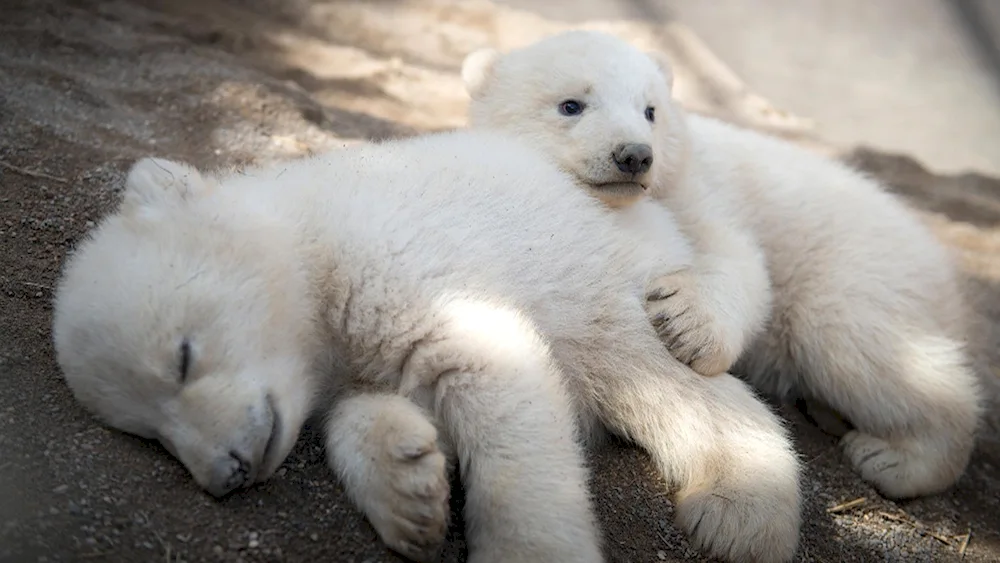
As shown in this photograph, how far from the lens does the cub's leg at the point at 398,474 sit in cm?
234

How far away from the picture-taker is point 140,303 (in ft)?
7.75

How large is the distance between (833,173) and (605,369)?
1927mm

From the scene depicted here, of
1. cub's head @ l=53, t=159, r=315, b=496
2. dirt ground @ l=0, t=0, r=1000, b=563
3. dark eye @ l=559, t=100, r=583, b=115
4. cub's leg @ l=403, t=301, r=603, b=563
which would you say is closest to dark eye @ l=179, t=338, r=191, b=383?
cub's head @ l=53, t=159, r=315, b=496

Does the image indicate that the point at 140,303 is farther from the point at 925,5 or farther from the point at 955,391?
the point at 925,5

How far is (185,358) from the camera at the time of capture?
2.40m

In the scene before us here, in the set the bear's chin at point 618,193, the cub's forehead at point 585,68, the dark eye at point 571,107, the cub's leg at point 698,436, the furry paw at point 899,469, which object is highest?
the cub's forehead at point 585,68

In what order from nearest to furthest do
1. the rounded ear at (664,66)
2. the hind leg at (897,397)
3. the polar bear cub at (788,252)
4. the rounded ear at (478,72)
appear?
the polar bear cub at (788,252)
the hind leg at (897,397)
the rounded ear at (478,72)
the rounded ear at (664,66)

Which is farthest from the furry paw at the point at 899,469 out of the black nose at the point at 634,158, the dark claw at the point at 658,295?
the black nose at the point at 634,158

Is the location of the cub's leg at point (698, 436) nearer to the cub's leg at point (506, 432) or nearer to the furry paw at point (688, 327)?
the furry paw at point (688, 327)

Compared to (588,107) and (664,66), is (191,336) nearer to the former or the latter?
(588,107)

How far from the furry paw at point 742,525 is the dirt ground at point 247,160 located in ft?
0.31

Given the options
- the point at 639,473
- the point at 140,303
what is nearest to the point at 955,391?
the point at 639,473

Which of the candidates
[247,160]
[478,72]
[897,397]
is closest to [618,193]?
[478,72]

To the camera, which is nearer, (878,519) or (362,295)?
(362,295)
